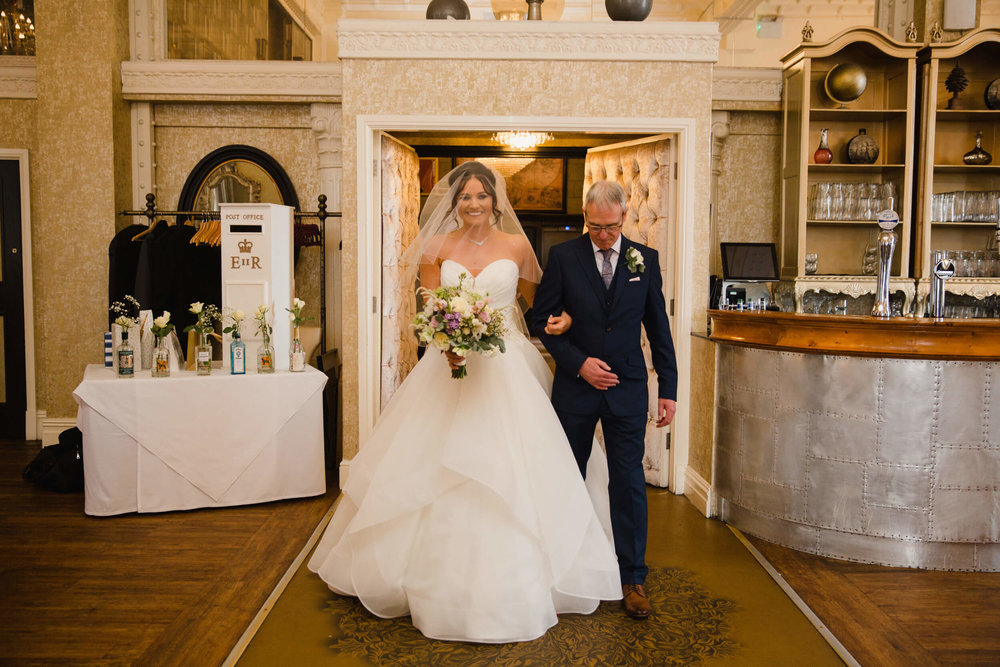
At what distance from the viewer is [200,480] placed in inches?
168

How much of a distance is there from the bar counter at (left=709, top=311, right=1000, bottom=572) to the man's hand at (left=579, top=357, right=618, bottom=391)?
1323 mm

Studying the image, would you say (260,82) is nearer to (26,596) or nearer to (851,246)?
(26,596)

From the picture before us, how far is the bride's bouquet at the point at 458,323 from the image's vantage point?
2.80 meters

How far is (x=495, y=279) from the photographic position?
3445mm

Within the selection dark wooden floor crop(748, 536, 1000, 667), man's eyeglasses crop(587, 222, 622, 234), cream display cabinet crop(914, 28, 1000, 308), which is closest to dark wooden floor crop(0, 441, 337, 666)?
man's eyeglasses crop(587, 222, 622, 234)

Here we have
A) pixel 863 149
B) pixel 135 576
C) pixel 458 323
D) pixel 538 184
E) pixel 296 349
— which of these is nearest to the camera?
pixel 458 323

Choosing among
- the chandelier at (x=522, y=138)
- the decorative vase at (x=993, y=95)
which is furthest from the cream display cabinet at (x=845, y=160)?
the chandelier at (x=522, y=138)

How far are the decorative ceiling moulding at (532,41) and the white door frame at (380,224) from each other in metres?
0.39

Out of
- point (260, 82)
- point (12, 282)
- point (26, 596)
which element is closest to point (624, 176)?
point (260, 82)

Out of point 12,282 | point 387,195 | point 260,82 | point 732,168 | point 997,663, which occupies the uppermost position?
point 260,82

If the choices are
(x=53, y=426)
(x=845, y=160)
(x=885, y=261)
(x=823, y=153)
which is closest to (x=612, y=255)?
(x=885, y=261)

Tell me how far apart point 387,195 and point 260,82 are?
1.68m

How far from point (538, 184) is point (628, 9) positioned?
302cm

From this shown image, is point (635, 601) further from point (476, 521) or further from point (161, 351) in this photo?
point (161, 351)
